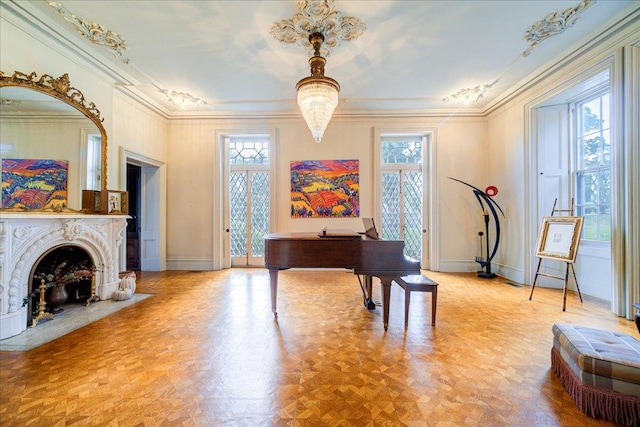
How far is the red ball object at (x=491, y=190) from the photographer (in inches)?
186

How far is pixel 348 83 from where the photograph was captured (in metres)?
4.17

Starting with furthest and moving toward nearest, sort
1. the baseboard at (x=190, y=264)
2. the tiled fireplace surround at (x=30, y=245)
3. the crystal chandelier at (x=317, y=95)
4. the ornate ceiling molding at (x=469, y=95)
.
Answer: the baseboard at (x=190, y=264), the ornate ceiling molding at (x=469, y=95), the crystal chandelier at (x=317, y=95), the tiled fireplace surround at (x=30, y=245)

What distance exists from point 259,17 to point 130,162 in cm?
375

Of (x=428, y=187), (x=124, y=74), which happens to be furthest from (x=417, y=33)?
(x=124, y=74)

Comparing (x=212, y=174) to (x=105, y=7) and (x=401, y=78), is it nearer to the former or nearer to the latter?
(x=105, y=7)

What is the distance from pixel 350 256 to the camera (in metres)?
2.44

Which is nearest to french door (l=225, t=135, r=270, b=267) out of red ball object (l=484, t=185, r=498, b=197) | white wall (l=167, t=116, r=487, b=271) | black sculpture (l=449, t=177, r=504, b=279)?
white wall (l=167, t=116, r=487, b=271)

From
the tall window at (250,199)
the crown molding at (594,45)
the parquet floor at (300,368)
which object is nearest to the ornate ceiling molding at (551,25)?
the crown molding at (594,45)

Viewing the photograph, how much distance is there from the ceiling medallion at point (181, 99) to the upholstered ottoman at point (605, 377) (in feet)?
19.4

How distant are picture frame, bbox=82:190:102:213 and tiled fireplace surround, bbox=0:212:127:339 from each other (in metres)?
0.15

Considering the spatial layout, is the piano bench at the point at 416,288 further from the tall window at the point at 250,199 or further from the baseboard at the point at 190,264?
the baseboard at the point at 190,264

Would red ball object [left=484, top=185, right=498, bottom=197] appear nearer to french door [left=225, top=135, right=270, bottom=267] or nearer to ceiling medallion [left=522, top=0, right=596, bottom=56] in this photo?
ceiling medallion [left=522, top=0, right=596, bottom=56]

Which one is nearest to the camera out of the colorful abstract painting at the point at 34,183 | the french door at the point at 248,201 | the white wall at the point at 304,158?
the colorful abstract painting at the point at 34,183

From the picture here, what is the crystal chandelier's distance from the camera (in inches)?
105
